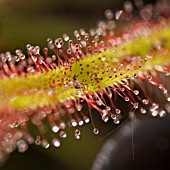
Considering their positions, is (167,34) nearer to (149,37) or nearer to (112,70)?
(149,37)

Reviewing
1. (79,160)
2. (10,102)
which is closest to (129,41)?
(10,102)

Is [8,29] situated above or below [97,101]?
above

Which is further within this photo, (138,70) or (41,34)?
(41,34)

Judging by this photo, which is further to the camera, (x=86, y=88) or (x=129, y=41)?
(x=129, y=41)

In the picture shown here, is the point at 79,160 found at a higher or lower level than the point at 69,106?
lower

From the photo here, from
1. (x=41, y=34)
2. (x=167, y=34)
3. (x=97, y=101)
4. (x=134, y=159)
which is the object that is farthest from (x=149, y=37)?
(x=41, y=34)

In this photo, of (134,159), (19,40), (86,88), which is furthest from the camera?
(19,40)

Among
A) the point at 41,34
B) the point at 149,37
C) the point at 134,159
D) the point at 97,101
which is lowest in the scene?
the point at 134,159

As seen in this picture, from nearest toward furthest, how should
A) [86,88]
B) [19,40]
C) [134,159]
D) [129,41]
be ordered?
[86,88] → [129,41] → [134,159] → [19,40]

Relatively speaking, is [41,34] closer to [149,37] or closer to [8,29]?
[8,29]
